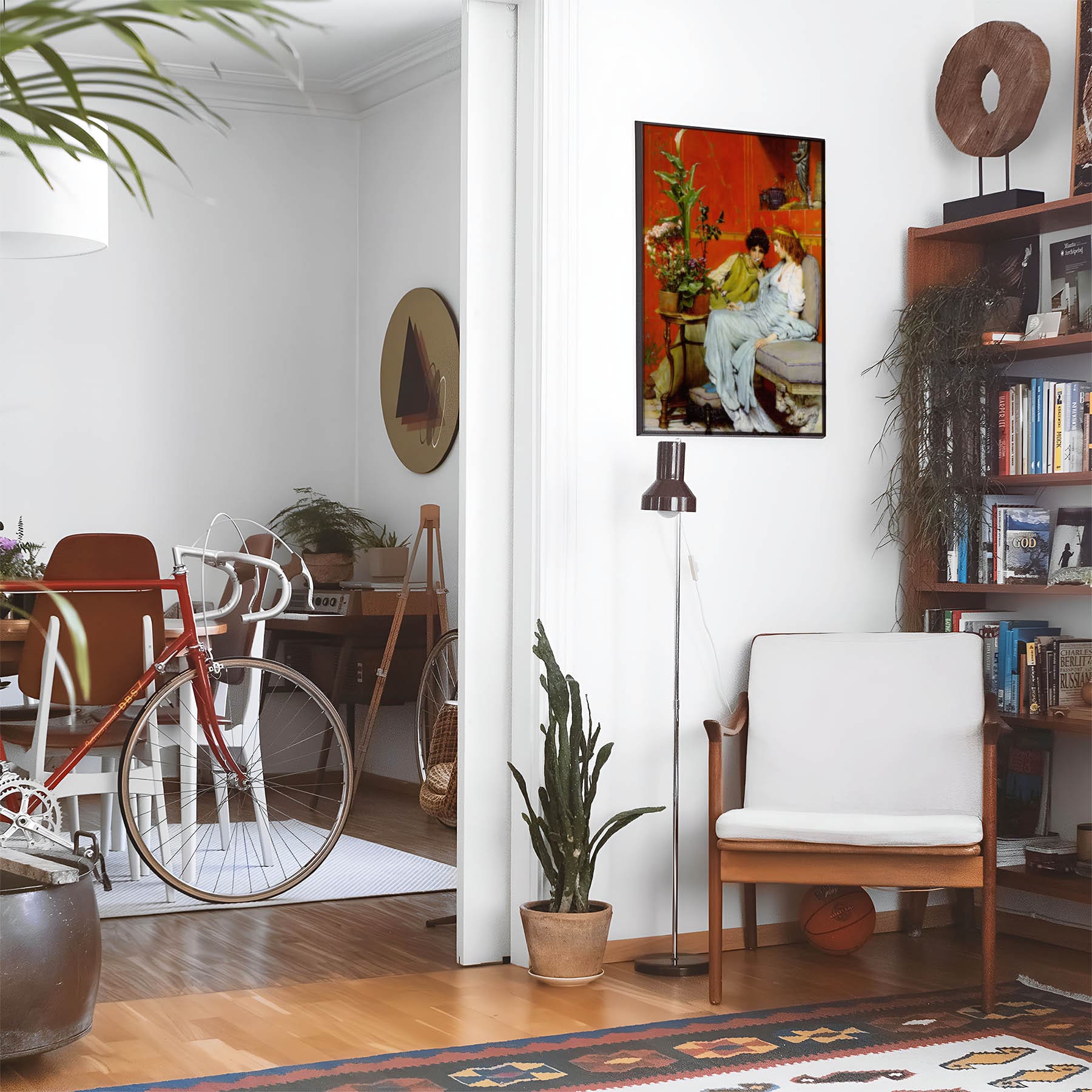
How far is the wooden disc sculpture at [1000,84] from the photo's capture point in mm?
3797

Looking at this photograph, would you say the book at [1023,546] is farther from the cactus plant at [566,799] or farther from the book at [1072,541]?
the cactus plant at [566,799]

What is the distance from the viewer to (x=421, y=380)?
20.9 feet

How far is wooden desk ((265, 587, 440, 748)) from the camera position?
19.8 ft

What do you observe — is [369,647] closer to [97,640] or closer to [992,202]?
[97,640]

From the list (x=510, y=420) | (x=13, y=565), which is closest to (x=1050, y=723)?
(x=510, y=420)

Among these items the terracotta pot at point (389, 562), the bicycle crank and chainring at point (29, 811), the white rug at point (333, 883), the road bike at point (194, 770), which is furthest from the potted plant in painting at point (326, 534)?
the bicycle crank and chainring at point (29, 811)

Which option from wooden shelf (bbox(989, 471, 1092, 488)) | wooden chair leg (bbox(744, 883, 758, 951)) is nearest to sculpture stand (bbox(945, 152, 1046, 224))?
wooden shelf (bbox(989, 471, 1092, 488))

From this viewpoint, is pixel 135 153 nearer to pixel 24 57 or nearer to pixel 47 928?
pixel 24 57

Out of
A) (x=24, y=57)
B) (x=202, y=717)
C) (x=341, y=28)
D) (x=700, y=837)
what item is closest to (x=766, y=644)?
(x=700, y=837)

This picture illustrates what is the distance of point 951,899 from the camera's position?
4.06m

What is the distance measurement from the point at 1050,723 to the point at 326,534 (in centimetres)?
375

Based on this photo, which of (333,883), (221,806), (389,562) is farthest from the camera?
(389,562)

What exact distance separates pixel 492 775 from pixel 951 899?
1.40 m

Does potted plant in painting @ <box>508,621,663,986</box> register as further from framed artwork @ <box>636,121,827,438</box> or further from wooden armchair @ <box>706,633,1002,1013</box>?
framed artwork @ <box>636,121,827,438</box>
